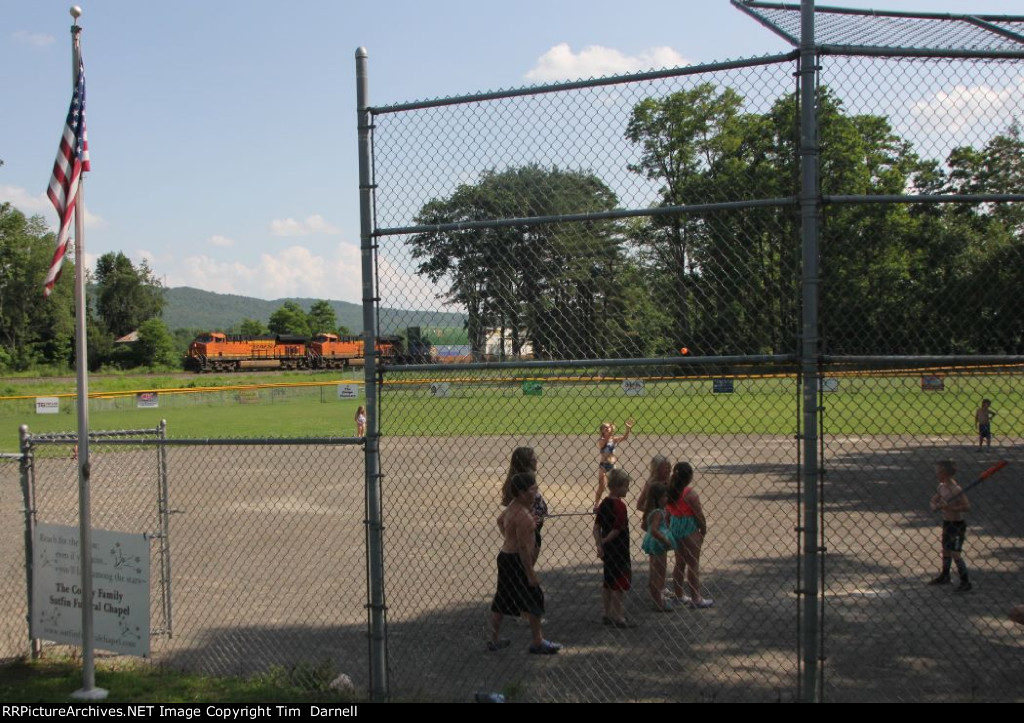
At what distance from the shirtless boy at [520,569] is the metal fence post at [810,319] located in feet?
7.75

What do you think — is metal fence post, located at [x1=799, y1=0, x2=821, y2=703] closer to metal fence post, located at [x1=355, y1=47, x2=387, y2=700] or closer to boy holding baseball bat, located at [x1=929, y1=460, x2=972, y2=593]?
metal fence post, located at [x1=355, y1=47, x2=387, y2=700]

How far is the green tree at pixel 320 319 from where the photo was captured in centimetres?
12678

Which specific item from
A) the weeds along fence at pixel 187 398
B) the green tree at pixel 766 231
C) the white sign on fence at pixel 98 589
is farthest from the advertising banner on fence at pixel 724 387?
the weeds along fence at pixel 187 398

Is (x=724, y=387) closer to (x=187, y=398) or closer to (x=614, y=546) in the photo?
(x=614, y=546)

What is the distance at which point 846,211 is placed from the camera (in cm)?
453

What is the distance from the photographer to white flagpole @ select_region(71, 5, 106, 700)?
594cm

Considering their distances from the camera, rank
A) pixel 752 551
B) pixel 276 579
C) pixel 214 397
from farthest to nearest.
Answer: pixel 214 397, pixel 752 551, pixel 276 579

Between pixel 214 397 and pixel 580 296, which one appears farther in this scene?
pixel 214 397

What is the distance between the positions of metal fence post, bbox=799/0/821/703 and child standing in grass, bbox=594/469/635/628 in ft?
9.26

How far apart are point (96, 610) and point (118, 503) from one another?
9.09 m

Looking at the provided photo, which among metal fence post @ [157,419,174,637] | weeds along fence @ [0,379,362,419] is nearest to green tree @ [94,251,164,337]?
weeds along fence @ [0,379,362,419]
